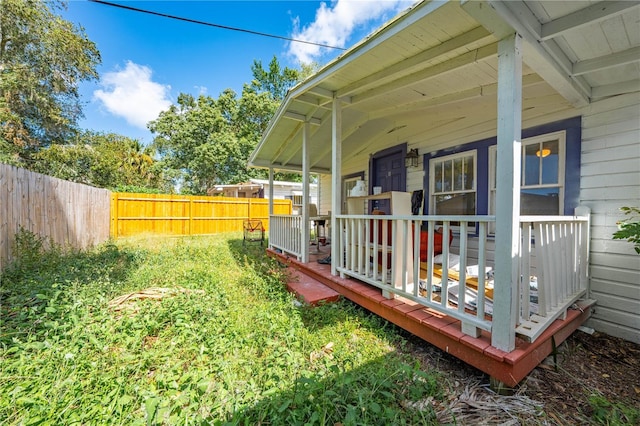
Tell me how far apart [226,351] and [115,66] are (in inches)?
743

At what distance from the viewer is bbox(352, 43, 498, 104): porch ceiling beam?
2.08m

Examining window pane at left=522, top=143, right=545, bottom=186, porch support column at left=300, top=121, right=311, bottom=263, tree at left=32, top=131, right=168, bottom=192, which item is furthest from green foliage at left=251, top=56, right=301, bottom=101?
window pane at left=522, top=143, right=545, bottom=186

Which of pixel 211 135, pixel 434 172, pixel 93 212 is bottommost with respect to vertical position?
pixel 93 212

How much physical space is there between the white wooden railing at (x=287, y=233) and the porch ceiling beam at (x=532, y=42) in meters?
3.43

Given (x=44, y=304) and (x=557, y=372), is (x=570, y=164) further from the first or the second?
(x=44, y=304)

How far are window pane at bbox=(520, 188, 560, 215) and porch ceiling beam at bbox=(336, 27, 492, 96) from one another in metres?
2.15

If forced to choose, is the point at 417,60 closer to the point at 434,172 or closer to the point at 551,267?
the point at 551,267

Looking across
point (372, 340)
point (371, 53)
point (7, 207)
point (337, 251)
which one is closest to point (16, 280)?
point (7, 207)

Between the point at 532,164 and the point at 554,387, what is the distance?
245 cm

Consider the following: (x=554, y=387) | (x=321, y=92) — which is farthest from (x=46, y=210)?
(x=554, y=387)

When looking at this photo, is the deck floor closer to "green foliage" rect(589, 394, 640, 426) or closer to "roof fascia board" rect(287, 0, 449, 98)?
"green foliage" rect(589, 394, 640, 426)

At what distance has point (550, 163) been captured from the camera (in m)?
3.06

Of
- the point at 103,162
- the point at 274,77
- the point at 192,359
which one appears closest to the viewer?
the point at 192,359

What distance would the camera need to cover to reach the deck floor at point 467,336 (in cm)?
175
